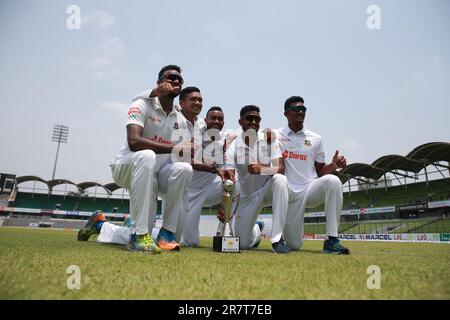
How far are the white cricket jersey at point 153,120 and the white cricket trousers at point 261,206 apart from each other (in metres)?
1.34

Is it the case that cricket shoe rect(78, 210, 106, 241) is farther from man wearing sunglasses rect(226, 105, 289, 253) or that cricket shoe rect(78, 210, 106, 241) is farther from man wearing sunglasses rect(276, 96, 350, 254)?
man wearing sunglasses rect(276, 96, 350, 254)

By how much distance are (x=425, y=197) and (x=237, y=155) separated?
32637mm

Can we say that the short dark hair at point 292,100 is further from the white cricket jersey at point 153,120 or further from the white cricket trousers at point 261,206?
the white cricket jersey at point 153,120

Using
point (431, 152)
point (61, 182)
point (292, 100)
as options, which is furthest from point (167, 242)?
point (61, 182)

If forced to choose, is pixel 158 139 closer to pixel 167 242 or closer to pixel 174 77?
pixel 174 77

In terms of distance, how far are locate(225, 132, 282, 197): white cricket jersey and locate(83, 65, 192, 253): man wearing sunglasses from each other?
3.12 ft

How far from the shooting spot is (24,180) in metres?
42.0

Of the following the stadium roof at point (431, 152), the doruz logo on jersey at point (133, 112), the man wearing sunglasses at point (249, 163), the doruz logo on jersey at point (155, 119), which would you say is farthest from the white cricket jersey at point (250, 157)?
the stadium roof at point (431, 152)

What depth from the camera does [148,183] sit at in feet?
9.09

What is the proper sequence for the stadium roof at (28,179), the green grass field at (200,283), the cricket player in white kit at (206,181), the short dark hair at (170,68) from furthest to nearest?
the stadium roof at (28,179), the cricket player in white kit at (206,181), the short dark hair at (170,68), the green grass field at (200,283)

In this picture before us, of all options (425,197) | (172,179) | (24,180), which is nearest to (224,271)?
(172,179)

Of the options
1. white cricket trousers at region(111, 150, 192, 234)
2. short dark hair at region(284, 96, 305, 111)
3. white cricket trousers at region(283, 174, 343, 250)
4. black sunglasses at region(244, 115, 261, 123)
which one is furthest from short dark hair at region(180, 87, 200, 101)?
white cricket trousers at region(283, 174, 343, 250)

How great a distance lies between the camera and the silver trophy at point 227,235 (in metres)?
3.04

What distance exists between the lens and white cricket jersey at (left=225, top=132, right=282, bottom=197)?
4105 millimetres
